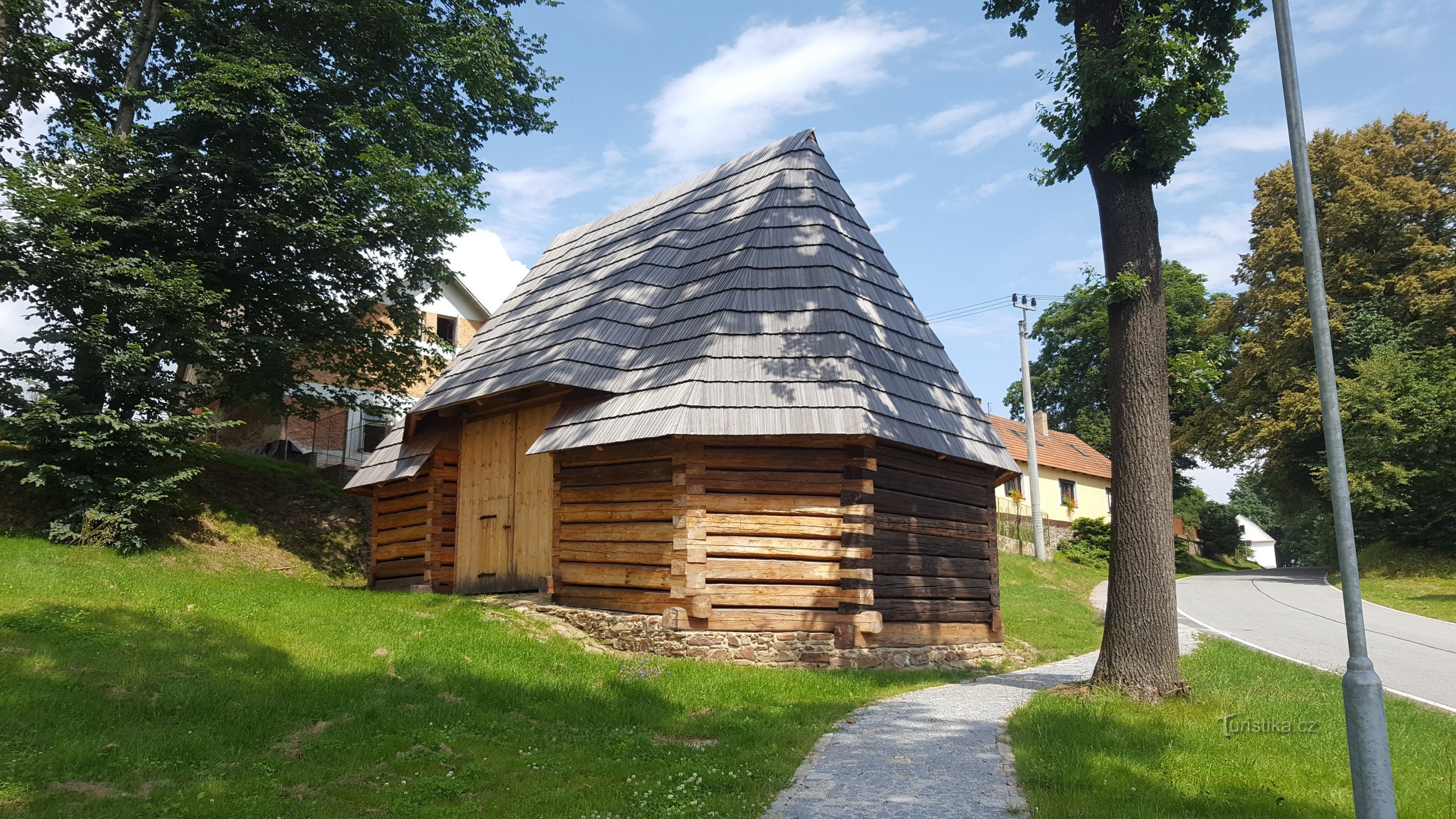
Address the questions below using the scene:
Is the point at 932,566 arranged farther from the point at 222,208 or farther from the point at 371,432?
the point at 371,432

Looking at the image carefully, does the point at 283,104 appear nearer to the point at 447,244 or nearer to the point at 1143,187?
the point at 447,244

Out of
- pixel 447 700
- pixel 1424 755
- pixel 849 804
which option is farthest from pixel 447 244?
pixel 1424 755

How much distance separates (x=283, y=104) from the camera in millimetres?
15953

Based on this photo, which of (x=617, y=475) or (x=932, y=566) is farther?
(x=932, y=566)

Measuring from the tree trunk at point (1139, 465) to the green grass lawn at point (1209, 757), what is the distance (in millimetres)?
440

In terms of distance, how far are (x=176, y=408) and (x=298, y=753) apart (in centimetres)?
1087

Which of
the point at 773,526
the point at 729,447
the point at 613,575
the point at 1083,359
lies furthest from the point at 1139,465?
the point at 1083,359

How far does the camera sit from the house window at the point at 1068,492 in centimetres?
4056

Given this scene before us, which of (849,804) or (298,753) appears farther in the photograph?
(298,753)

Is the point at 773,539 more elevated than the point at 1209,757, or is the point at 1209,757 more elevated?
the point at 773,539

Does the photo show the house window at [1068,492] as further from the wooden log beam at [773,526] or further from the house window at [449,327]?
the wooden log beam at [773,526]

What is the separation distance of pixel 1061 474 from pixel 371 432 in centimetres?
3002

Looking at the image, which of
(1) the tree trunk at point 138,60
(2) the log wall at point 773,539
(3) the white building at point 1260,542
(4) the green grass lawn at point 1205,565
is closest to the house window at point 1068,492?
(4) the green grass lawn at point 1205,565

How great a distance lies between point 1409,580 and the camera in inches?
939
